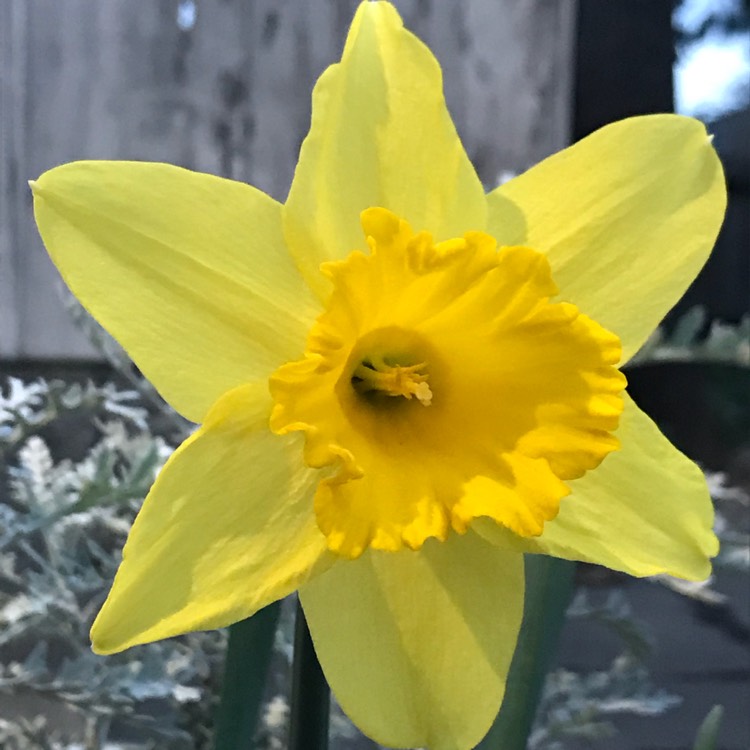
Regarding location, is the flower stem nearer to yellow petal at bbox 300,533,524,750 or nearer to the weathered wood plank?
yellow petal at bbox 300,533,524,750

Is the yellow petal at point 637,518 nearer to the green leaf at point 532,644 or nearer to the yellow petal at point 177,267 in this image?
the green leaf at point 532,644

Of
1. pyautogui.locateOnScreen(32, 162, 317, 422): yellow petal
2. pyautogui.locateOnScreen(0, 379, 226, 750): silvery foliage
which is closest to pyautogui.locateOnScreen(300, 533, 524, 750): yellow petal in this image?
pyautogui.locateOnScreen(32, 162, 317, 422): yellow petal

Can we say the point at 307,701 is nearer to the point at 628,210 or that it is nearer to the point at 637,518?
the point at 637,518

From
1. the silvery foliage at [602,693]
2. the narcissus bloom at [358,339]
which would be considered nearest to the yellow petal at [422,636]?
the narcissus bloom at [358,339]

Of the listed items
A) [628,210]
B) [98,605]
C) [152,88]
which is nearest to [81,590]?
[98,605]

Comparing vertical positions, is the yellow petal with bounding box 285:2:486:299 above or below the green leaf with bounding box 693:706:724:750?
above
